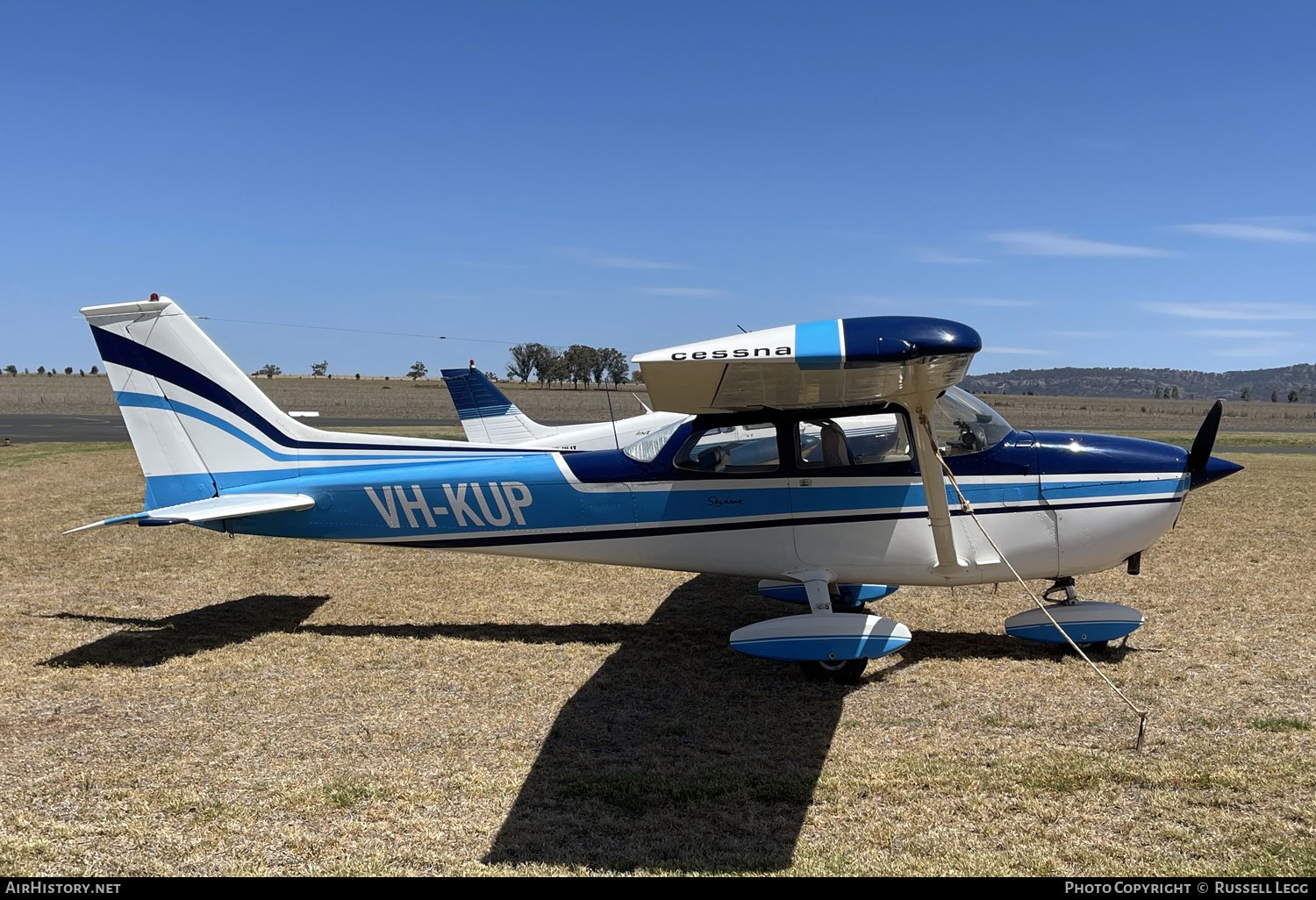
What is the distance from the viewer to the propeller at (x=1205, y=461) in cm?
609

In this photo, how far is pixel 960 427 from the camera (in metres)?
6.28

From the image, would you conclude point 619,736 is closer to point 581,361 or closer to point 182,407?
point 182,407

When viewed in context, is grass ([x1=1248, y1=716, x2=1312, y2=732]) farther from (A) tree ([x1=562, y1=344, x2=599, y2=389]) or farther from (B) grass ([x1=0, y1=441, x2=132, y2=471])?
(A) tree ([x1=562, y1=344, x2=599, y2=389])

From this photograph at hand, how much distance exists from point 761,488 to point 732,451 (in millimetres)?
363

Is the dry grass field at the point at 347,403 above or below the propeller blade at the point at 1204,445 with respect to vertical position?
above

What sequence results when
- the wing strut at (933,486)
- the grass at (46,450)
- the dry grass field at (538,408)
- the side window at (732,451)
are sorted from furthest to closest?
the dry grass field at (538,408) < the grass at (46,450) < the side window at (732,451) < the wing strut at (933,486)

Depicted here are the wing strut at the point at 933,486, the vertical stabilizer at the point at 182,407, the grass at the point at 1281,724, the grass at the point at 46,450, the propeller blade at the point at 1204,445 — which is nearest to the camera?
the grass at the point at 1281,724

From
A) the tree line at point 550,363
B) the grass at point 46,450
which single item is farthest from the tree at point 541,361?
the grass at point 46,450

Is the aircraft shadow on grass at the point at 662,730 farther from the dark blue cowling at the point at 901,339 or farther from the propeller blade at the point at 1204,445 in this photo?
the dark blue cowling at the point at 901,339

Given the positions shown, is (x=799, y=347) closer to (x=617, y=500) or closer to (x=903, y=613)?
(x=617, y=500)

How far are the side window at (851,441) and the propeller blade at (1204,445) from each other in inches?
81.2

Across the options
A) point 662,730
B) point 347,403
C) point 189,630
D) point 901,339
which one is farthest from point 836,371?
point 347,403

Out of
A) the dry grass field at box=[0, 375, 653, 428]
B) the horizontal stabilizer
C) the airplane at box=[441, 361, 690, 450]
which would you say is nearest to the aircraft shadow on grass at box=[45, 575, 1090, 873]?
the horizontal stabilizer
